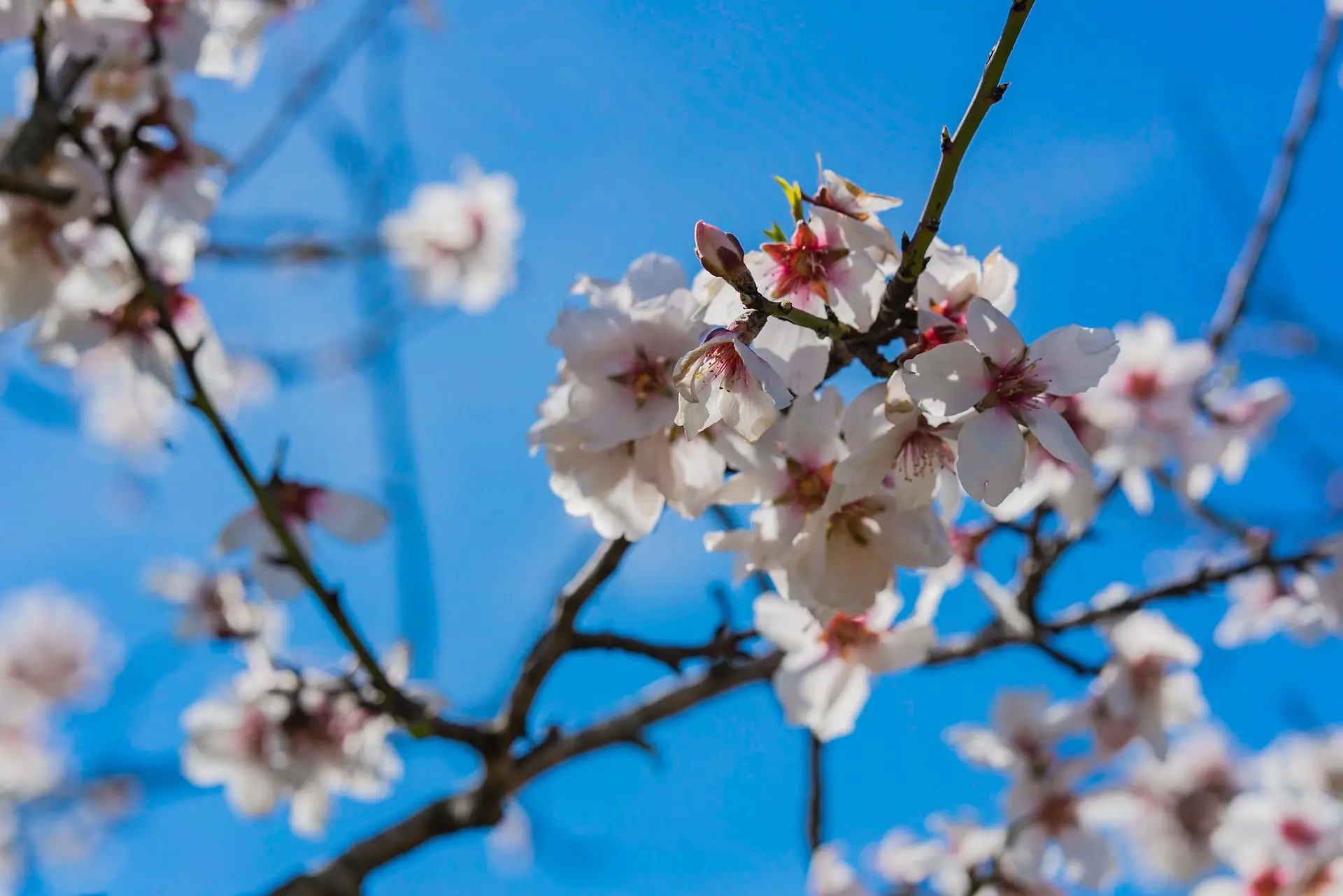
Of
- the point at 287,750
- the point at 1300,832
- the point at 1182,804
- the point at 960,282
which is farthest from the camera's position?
the point at 1182,804

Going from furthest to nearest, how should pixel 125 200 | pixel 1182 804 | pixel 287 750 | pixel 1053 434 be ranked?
pixel 1182 804 → pixel 287 750 → pixel 125 200 → pixel 1053 434

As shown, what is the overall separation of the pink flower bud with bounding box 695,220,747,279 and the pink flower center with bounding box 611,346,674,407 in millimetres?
322

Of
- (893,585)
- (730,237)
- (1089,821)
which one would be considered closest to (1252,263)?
(1089,821)

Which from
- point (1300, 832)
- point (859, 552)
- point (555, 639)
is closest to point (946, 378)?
point (859, 552)

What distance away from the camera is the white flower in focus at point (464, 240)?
12.0ft

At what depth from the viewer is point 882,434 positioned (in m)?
0.84

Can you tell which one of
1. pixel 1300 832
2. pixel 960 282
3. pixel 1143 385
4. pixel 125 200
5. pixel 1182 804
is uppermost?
pixel 125 200

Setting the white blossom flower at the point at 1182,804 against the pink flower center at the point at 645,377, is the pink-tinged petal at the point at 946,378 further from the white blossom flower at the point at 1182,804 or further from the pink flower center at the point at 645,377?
the white blossom flower at the point at 1182,804

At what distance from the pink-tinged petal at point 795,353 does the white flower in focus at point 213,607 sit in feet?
4.98

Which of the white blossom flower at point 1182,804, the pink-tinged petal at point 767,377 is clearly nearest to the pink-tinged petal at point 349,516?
the pink-tinged petal at point 767,377

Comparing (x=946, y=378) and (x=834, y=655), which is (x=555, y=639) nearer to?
(x=834, y=655)

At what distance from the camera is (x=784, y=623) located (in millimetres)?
1317

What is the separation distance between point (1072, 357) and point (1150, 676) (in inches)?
54.0

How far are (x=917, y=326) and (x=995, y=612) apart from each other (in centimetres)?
101
